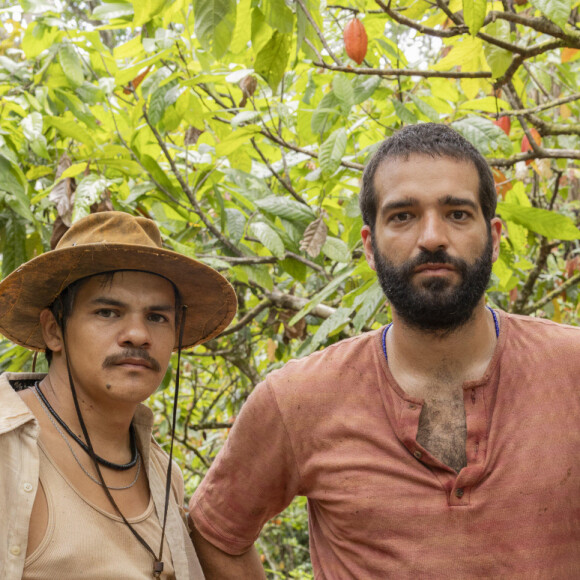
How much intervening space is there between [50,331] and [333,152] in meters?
1.07

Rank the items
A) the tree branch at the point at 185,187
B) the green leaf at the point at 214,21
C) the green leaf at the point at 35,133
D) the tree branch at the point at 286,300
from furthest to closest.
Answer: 1. the tree branch at the point at 286,300
2. the tree branch at the point at 185,187
3. the green leaf at the point at 35,133
4. the green leaf at the point at 214,21

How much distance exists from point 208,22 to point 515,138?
2.01 metres

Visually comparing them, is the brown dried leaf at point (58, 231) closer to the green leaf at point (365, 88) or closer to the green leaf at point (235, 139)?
the green leaf at point (235, 139)

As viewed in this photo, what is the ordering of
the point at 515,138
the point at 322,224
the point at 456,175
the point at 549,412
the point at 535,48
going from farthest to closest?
the point at 515,138, the point at 322,224, the point at 535,48, the point at 456,175, the point at 549,412

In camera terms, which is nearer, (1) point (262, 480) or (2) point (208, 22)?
(2) point (208, 22)

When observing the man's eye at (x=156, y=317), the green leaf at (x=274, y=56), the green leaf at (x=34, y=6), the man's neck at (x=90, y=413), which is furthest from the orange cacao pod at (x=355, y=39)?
the man's neck at (x=90, y=413)

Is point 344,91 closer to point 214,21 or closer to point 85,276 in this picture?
point 214,21

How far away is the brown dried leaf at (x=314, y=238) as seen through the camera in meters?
2.68

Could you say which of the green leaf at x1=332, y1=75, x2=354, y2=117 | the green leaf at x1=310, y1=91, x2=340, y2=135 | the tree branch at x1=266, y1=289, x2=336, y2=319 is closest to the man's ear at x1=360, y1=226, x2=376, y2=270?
the green leaf at x1=332, y1=75, x2=354, y2=117

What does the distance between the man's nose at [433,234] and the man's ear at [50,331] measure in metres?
0.98

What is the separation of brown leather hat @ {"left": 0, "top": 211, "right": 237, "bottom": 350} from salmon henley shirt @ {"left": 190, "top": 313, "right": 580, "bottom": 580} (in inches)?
16.1

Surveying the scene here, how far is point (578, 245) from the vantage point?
479cm

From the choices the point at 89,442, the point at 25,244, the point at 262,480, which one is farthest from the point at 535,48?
the point at 25,244

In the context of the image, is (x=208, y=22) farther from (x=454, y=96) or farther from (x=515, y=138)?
(x=515, y=138)
